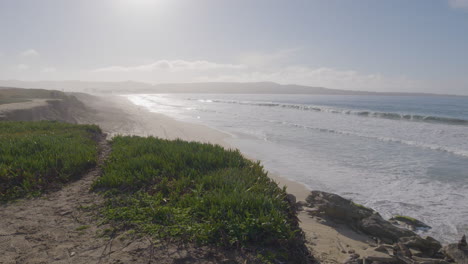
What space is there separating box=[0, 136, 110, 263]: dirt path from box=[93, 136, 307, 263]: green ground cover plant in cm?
35

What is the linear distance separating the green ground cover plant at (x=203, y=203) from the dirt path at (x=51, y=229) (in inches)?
13.6

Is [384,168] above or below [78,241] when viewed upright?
below

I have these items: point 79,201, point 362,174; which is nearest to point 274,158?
point 362,174

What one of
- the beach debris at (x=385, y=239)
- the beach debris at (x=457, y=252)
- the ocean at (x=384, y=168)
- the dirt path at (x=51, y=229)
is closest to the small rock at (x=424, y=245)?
the beach debris at (x=385, y=239)

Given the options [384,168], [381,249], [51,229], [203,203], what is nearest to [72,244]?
[51,229]

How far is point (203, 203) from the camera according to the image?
3836 mm

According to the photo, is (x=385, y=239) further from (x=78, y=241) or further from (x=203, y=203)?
(x=78, y=241)

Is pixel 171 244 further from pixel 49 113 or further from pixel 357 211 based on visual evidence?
pixel 49 113

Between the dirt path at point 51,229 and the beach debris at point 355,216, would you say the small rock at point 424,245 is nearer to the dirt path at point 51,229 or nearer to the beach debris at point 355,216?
the beach debris at point 355,216

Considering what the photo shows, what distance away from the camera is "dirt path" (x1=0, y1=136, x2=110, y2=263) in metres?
2.96

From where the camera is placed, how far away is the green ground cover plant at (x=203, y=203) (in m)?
3.24

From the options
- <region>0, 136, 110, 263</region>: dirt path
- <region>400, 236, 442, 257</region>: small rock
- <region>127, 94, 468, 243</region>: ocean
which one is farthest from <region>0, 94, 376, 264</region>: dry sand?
<region>127, 94, 468, 243</region>: ocean

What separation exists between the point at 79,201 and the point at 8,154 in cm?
268

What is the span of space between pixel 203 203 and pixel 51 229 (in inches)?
79.3
